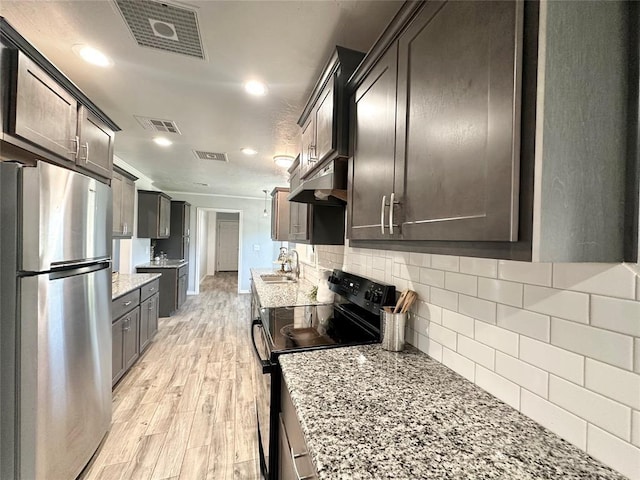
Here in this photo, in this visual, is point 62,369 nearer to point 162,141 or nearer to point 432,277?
point 432,277

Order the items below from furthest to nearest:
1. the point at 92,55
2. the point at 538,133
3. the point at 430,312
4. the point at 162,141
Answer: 1. the point at 162,141
2. the point at 92,55
3. the point at 430,312
4. the point at 538,133

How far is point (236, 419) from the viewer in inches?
86.8

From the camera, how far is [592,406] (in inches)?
26.8

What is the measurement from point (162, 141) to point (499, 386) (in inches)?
140

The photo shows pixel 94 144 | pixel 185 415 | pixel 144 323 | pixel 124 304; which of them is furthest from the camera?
pixel 144 323

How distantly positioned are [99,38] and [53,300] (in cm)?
136

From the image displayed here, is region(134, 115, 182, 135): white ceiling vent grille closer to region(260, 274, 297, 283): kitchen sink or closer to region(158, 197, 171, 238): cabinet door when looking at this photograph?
region(260, 274, 297, 283): kitchen sink

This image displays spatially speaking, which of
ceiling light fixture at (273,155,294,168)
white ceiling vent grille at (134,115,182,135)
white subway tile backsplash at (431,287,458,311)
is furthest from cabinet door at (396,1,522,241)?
ceiling light fixture at (273,155,294,168)

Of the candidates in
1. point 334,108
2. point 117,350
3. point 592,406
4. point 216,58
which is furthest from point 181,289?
point 592,406

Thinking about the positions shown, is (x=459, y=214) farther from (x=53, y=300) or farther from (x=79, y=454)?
(x=79, y=454)

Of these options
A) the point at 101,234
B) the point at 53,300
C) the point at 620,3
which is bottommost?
the point at 53,300

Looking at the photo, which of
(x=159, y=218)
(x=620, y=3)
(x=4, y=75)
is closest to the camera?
(x=620, y=3)

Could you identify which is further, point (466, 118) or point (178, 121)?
point (178, 121)

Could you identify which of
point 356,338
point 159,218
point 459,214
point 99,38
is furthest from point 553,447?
point 159,218
